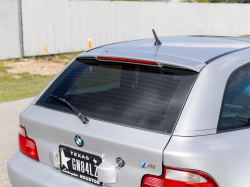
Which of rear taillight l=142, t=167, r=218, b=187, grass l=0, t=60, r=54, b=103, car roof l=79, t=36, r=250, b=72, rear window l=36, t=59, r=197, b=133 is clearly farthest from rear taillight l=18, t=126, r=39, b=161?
grass l=0, t=60, r=54, b=103

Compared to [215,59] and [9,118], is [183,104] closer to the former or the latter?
[215,59]

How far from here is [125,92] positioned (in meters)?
2.38

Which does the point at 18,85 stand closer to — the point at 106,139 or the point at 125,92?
the point at 125,92

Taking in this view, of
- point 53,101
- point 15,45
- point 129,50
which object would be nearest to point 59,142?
point 53,101

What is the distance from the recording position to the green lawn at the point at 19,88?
898cm

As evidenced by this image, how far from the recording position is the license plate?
219cm

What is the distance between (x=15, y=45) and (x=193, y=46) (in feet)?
42.5

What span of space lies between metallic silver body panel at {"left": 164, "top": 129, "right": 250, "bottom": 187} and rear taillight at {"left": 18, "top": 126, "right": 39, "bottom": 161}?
49.3 inches

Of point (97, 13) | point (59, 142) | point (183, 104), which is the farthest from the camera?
point (97, 13)

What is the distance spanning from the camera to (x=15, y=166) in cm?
266

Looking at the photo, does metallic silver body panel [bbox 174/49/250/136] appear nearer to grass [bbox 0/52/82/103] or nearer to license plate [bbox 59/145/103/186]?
license plate [bbox 59/145/103/186]

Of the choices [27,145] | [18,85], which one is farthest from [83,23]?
[27,145]

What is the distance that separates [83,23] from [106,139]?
15.4 m

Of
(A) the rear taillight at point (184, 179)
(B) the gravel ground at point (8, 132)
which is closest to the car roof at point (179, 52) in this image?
(A) the rear taillight at point (184, 179)
